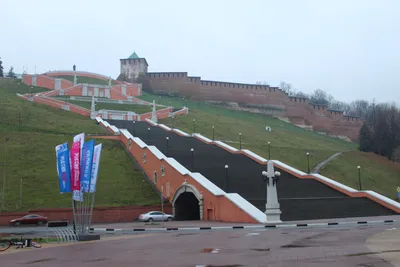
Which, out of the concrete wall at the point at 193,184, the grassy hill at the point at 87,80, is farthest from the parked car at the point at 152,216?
the grassy hill at the point at 87,80

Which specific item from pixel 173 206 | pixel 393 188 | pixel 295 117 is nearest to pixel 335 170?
pixel 393 188

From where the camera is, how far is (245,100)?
7294 centimetres

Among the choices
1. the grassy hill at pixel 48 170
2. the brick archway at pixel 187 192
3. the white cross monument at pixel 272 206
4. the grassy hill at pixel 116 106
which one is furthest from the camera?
the grassy hill at pixel 116 106

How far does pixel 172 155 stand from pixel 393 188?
1571cm

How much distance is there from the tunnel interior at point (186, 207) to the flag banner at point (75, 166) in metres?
9.54

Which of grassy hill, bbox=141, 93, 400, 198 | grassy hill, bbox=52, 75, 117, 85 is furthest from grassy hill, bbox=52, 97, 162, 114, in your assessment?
grassy hill, bbox=52, 75, 117, 85

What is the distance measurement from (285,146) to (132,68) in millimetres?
36573

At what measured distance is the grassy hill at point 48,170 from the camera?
22188 millimetres

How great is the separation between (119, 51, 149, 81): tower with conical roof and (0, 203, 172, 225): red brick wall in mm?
54018

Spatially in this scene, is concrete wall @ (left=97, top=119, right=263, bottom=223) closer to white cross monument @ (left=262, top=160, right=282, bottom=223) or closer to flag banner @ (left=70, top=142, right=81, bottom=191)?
white cross monument @ (left=262, top=160, right=282, bottom=223)

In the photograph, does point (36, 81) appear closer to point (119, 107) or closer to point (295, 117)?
point (119, 107)

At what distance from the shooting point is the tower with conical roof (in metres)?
73.8

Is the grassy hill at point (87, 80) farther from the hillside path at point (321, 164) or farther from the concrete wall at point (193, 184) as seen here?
the concrete wall at point (193, 184)

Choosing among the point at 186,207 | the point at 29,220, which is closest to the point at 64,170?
the point at 29,220
